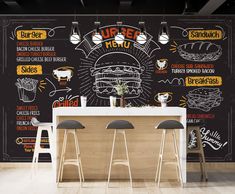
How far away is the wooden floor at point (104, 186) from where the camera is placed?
6172 millimetres

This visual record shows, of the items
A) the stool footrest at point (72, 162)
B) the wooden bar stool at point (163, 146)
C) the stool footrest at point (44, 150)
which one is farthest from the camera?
the stool footrest at point (44, 150)

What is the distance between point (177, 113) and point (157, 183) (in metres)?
1.09

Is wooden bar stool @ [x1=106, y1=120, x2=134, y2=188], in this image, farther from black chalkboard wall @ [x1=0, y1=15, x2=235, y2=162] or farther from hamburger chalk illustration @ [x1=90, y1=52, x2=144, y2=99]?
black chalkboard wall @ [x1=0, y1=15, x2=235, y2=162]

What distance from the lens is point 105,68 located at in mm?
Result: 8617

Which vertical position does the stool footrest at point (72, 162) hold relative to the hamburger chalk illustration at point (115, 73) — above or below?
below

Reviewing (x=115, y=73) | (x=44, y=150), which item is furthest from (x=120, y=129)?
(x=115, y=73)

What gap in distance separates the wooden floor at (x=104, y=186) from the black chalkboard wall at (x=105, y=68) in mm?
1385

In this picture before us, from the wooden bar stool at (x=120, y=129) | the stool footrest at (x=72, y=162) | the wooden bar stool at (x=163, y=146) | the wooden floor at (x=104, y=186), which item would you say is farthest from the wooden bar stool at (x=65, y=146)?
the wooden bar stool at (x=163, y=146)

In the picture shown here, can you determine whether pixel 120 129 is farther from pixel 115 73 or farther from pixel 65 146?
pixel 115 73

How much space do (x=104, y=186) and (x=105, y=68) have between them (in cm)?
274

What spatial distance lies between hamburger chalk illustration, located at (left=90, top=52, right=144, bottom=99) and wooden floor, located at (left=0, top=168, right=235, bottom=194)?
1.97m

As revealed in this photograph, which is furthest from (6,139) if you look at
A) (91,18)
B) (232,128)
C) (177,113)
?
(232,128)

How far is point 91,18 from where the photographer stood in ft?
28.2

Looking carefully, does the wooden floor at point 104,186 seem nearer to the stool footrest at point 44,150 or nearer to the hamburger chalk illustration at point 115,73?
the stool footrest at point 44,150
